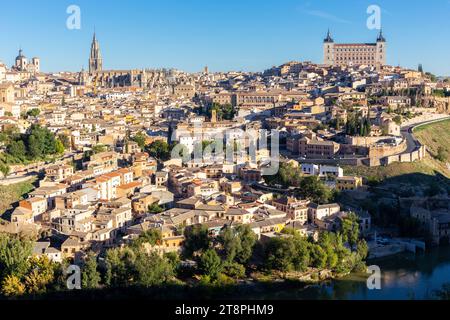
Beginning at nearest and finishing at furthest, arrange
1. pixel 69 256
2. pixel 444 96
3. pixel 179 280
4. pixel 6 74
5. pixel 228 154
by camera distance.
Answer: pixel 179 280 → pixel 69 256 → pixel 228 154 → pixel 444 96 → pixel 6 74

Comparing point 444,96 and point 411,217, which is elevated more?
point 444,96

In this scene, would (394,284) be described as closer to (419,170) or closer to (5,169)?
(419,170)

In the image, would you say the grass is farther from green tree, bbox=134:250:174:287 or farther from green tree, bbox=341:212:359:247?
green tree, bbox=341:212:359:247

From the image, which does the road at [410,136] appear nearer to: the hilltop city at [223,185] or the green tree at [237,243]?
the hilltop city at [223,185]

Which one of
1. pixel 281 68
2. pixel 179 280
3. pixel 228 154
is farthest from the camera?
pixel 281 68
